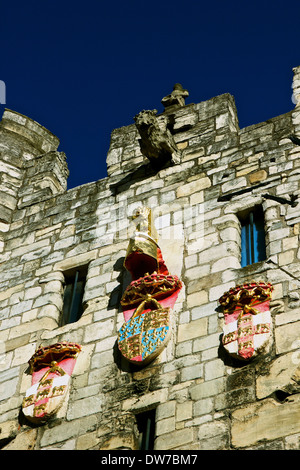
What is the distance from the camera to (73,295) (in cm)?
1005

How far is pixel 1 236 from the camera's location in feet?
36.6

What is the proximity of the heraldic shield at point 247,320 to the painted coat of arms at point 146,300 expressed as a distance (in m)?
0.58

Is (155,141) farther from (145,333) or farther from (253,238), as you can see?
(145,333)

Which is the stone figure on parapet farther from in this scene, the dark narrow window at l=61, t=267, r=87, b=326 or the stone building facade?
the dark narrow window at l=61, t=267, r=87, b=326

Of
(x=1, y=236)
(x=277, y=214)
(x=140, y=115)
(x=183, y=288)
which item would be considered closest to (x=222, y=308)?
(x=183, y=288)

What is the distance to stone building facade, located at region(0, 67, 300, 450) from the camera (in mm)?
7770

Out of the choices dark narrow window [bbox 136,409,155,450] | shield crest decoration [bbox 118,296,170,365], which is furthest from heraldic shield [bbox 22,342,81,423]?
dark narrow window [bbox 136,409,155,450]

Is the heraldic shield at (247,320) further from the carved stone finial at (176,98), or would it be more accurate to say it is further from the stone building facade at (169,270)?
the carved stone finial at (176,98)

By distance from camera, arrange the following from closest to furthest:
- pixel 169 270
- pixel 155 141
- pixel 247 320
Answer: pixel 247 320
pixel 169 270
pixel 155 141

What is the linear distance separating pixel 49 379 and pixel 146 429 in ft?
4.14

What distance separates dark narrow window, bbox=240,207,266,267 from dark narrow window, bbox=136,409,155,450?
5.86 feet

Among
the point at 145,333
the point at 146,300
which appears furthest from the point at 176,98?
the point at 145,333
